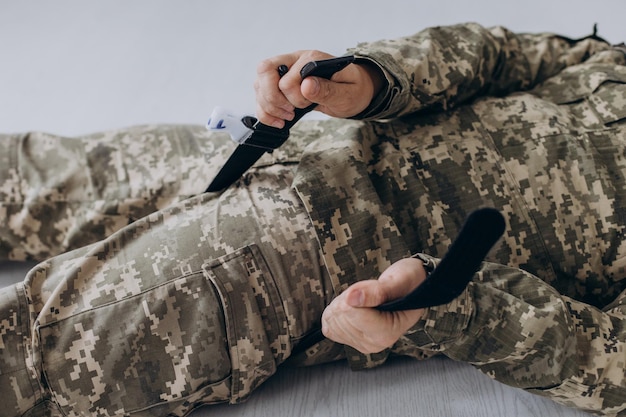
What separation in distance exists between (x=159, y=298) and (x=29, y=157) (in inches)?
14.4

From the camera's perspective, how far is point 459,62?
995 millimetres

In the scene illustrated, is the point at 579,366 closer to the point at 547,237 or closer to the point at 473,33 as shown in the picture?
the point at 547,237

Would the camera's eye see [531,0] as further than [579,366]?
Yes

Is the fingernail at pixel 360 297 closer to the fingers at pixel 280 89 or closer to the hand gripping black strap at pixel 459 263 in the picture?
the hand gripping black strap at pixel 459 263

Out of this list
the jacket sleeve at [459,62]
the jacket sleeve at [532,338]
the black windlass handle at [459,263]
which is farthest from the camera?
the jacket sleeve at [459,62]

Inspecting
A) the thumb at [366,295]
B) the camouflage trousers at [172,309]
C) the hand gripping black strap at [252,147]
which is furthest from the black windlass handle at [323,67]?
the thumb at [366,295]

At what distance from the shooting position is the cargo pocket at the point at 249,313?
→ 0.81 meters

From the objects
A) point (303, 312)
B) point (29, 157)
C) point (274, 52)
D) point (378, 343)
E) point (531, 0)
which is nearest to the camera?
point (378, 343)

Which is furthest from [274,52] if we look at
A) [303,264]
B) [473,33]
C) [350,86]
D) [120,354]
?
[120,354]

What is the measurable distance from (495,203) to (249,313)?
34 cm

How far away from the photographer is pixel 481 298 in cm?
80

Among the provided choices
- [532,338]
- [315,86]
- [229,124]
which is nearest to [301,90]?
[315,86]

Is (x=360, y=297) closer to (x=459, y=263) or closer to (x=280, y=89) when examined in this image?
(x=459, y=263)

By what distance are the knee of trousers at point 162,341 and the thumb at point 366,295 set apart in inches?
5.7
